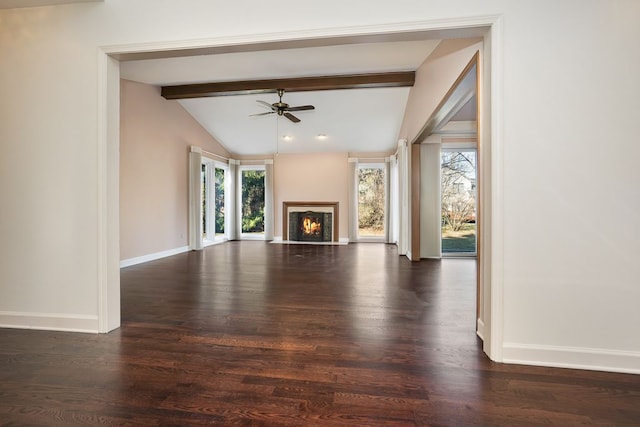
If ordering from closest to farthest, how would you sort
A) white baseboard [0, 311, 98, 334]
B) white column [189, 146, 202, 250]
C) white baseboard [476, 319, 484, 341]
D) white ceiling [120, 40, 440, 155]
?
white baseboard [476, 319, 484, 341] → white baseboard [0, 311, 98, 334] → white ceiling [120, 40, 440, 155] → white column [189, 146, 202, 250]

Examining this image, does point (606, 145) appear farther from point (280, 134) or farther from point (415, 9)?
point (280, 134)

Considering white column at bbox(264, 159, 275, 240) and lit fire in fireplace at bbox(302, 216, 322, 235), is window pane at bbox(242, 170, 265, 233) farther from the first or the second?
lit fire in fireplace at bbox(302, 216, 322, 235)

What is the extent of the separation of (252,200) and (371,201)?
3370 mm

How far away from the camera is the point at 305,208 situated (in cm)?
820

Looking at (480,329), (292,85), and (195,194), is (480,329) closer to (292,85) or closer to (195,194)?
(292,85)

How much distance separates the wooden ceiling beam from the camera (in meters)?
5.00

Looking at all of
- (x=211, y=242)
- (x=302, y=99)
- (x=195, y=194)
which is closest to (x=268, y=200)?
(x=211, y=242)

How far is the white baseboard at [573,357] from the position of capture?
67.0 inches

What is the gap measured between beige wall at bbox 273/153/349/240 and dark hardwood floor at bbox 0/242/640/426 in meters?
5.22

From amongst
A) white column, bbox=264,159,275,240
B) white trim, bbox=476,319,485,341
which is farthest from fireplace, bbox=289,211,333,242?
white trim, bbox=476,319,485,341

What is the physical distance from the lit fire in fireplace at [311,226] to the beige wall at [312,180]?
0.55m

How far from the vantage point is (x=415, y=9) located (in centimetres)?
188

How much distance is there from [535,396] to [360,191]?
6761mm

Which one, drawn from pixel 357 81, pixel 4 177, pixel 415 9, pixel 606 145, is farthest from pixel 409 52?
pixel 4 177
